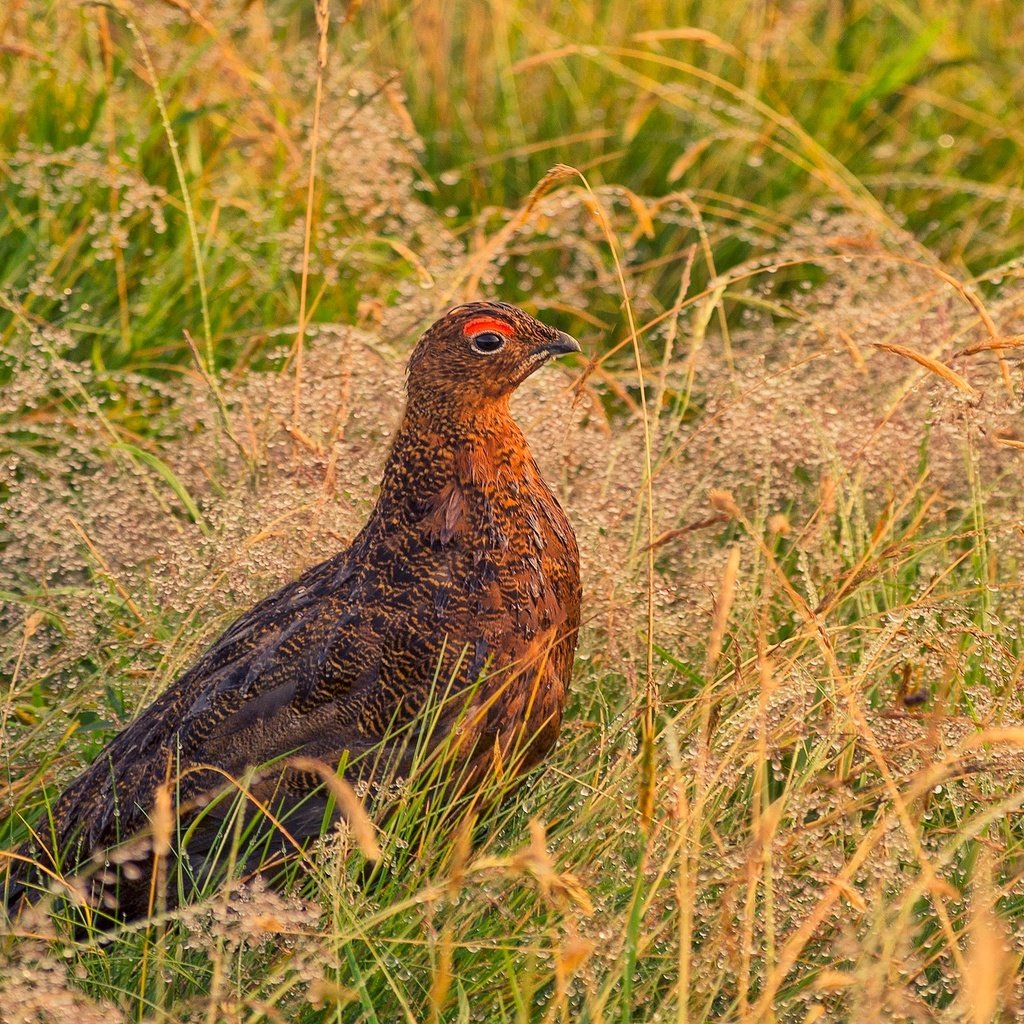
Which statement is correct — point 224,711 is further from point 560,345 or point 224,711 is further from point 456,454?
point 560,345

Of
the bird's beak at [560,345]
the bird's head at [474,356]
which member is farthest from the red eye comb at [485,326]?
the bird's beak at [560,345]

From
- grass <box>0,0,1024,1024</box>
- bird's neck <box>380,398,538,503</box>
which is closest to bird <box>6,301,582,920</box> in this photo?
bird's neck <box>380,398,538,503</box>

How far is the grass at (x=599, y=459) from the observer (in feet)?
8.77

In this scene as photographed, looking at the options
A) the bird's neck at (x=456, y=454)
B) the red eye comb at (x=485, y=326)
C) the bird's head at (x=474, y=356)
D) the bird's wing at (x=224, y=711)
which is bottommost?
the bird's wing at (x=224, y=711)

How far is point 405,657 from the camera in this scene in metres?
3.31

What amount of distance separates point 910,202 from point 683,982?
4.33m

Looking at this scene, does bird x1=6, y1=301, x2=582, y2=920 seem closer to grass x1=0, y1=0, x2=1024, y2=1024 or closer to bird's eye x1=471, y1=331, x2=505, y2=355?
bird's eye x1=471, y1=331, x2=505, y2=355

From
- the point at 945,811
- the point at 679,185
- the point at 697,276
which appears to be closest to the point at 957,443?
the point at 945,811

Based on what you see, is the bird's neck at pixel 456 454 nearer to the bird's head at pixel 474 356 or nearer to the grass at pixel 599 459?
Result: the bird's head at pixel 474 356

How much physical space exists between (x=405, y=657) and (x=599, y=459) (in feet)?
3.70

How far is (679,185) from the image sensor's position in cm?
590

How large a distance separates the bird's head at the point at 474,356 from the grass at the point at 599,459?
0.26 m

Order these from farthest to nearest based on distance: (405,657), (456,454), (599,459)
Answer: (599,459) → (456,454) → (405,657)

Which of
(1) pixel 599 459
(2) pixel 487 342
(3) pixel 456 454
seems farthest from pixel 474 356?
(1) pixel 599 459
